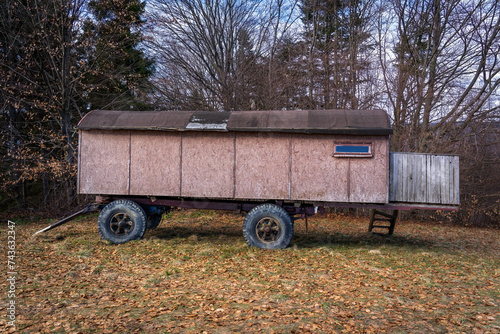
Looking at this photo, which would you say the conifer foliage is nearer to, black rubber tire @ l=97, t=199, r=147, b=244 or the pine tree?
the pine tree

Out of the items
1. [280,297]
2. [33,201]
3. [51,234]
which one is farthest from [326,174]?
[33,201]

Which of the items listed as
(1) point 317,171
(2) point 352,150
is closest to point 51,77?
(1) point 317,171

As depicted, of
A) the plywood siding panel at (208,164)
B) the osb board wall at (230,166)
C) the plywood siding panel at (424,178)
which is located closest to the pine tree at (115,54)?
the osb board wall at (230,166)

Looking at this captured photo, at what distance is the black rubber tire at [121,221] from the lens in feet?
29.3

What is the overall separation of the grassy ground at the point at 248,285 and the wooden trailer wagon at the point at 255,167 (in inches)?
39.0

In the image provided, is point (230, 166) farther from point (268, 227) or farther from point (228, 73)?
point (228, 73)

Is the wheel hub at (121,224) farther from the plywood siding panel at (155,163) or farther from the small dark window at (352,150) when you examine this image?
the small dark window at (352,150)

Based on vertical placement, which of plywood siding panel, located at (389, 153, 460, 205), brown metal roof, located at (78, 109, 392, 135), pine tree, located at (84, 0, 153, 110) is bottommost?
plywood siding panel, located at (389, 153, 460, 205)

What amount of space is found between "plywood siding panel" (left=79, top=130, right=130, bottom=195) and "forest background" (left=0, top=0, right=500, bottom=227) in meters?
5.28

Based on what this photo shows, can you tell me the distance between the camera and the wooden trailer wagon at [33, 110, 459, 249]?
824 cm

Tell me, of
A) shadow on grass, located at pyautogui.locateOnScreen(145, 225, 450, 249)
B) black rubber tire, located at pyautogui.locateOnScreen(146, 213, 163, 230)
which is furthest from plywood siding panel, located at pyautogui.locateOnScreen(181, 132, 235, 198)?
black rubber tire, located at pyautogui.locateOnScreen(146, 213, 163, 230)

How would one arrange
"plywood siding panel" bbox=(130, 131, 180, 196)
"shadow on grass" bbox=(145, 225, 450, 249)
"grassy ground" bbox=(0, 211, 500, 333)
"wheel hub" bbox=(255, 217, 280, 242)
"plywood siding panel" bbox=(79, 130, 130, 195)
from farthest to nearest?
"shadow on grass" bbox=(145, 225, 450, 249), "plywood siding panel" bbox=(79, 130, 130, 195), "plywood siding panel" bbox=(130, 131, 180, 196), "wheel hub" bbox=(255, 217, 280, 242), "grassy ground" bbox=(0, 211, 500, 333)

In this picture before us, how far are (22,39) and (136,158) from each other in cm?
994

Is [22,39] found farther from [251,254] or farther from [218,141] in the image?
[251,254]
